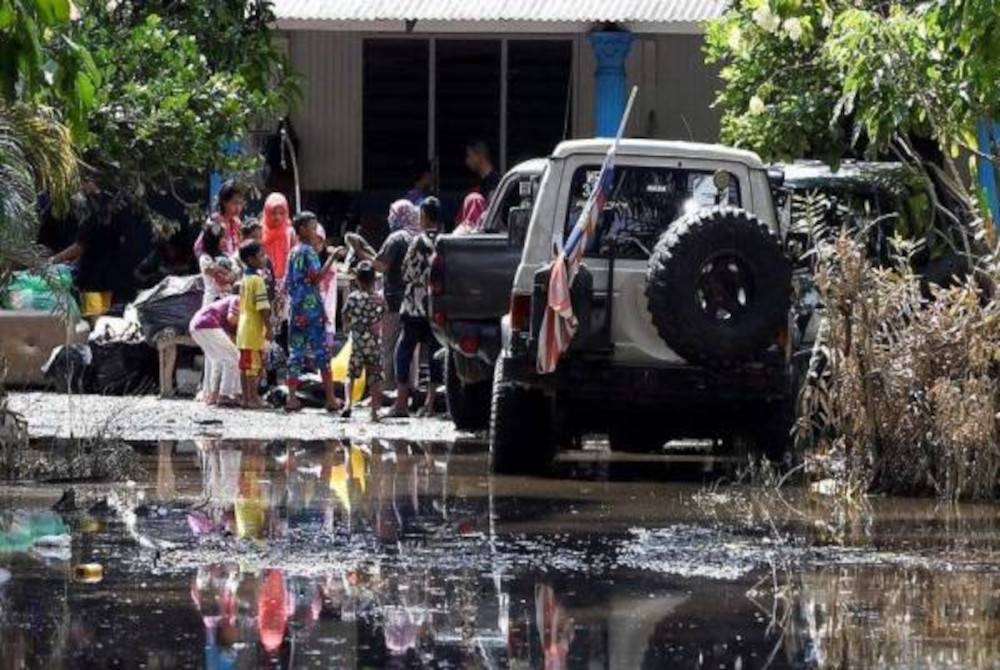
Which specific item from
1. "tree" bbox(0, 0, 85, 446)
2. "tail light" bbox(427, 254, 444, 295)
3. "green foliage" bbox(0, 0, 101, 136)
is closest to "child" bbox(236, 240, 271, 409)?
"tail light" bbox(427, 254, 444, 295)

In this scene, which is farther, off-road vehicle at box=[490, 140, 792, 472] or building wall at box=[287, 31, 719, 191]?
building wall at box=[287, 31, 719, 191]

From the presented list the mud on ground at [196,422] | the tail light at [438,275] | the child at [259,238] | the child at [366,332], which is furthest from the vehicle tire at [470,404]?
the child at [259,238]

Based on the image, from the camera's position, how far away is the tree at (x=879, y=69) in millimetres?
12234

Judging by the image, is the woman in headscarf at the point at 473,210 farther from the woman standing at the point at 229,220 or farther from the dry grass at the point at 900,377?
the dry grass at the point at 900,377

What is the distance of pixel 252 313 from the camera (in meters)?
19.1

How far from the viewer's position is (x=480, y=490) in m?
13.3

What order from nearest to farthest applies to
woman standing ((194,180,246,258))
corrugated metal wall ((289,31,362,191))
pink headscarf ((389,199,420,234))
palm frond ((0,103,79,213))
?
palm frond ((0,103,79,213)), pink headscarf ((389,199,420,234)), woman standing ((194,180,246,258)), corrugated metal wall ((289,31,362,191))

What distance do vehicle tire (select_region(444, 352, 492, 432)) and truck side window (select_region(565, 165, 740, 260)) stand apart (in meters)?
3.52

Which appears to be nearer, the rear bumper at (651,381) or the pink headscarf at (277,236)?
the rear bumper at (651,381)

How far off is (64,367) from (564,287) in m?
7.53

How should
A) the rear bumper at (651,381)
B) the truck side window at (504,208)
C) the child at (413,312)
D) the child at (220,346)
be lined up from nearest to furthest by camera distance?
the rear bumper at (651,381)
the truck side window at (504,208)
the child at (413,312)
the child at (220,346)

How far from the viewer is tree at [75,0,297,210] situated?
16.4 metres

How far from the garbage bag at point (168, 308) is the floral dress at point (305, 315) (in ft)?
3.59

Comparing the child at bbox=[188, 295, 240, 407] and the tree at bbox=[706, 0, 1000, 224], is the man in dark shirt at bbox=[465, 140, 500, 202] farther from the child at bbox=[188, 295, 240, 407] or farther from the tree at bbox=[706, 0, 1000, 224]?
the tree at bbox=[706, 0, 1000, 224]
